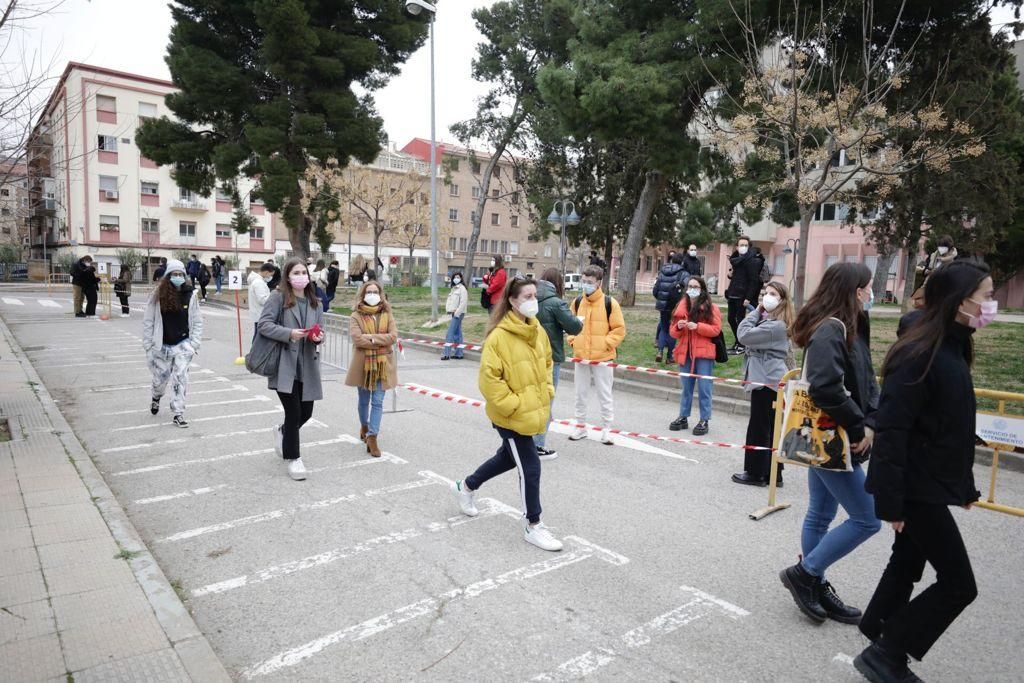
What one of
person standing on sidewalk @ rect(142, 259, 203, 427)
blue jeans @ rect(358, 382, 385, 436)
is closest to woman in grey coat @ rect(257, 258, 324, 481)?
blue jeans @ rect(358, 382, 385, 436)

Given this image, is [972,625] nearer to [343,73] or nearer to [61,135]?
[61,135]

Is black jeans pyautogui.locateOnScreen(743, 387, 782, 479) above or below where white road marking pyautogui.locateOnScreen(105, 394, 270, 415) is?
above

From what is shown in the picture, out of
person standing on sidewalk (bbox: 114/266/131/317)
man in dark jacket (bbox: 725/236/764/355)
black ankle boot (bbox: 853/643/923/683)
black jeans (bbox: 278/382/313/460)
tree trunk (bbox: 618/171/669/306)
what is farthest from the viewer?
tree trunk (bbox: 618/171/669/306)

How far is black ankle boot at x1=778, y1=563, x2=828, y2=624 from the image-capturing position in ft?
11.8

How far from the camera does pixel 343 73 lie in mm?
26625

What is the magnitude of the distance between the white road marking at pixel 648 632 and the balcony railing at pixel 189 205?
5998 centimetres

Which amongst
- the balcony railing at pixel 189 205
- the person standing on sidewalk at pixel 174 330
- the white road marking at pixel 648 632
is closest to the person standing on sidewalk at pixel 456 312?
the person standing on sidewalk at pixel 174 330

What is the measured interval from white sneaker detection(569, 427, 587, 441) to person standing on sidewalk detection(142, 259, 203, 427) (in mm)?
4432

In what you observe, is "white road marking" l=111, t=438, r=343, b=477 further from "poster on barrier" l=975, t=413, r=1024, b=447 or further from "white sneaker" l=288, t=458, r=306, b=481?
"poster on barrier" l=975, t=413, r=1024, b=447

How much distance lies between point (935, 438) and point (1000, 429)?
10.8ft

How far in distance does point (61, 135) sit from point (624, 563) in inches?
355

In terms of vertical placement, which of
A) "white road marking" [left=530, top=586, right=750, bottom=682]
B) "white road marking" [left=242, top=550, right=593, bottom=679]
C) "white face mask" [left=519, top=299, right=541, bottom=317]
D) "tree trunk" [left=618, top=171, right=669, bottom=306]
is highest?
"tree trunk" [left=618, top=171, right=669, bottom=306]

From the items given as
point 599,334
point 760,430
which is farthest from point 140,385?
point 760,430

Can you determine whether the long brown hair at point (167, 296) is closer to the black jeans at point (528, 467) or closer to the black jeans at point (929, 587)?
the black jeans at point (528, 467)
